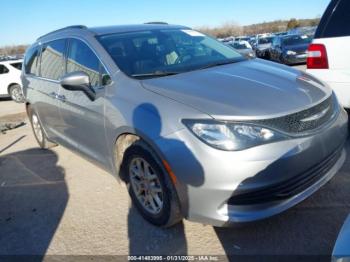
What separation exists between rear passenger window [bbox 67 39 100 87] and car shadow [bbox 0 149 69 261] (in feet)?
4.68

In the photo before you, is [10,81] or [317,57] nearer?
[317,57]

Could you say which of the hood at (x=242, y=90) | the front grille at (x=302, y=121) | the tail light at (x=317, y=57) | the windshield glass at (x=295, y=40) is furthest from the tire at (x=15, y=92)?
the front grille at (x=302, y=121)

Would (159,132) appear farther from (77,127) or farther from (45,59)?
(45,59)

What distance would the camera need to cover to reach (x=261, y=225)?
123 inches

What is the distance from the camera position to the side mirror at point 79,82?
11.3 feet

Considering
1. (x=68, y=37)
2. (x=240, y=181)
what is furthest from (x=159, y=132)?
(x=68, y=37)

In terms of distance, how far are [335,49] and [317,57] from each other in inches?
9.2

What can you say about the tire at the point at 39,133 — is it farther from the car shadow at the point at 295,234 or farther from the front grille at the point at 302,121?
the front grille at the point at 302,121

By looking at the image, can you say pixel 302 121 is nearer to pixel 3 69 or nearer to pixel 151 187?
pixel 151 187

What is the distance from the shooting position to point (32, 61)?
561 centimetres

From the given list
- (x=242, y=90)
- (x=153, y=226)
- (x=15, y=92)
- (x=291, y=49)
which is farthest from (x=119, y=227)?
(x=291, y=49)

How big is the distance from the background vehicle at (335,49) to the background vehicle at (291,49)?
1268 centimetres

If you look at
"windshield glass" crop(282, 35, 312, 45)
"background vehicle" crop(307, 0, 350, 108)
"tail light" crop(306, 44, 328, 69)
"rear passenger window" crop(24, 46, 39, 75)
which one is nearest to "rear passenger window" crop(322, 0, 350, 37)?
"background vehicle" crop(307, 0, 350, 108)

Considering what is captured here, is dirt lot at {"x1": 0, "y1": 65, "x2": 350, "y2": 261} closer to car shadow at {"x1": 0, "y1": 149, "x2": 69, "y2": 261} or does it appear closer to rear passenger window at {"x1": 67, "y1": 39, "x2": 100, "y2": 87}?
car shadow at {"x1": 0, "y1": 149, "x2": 69, "y2": 261}
